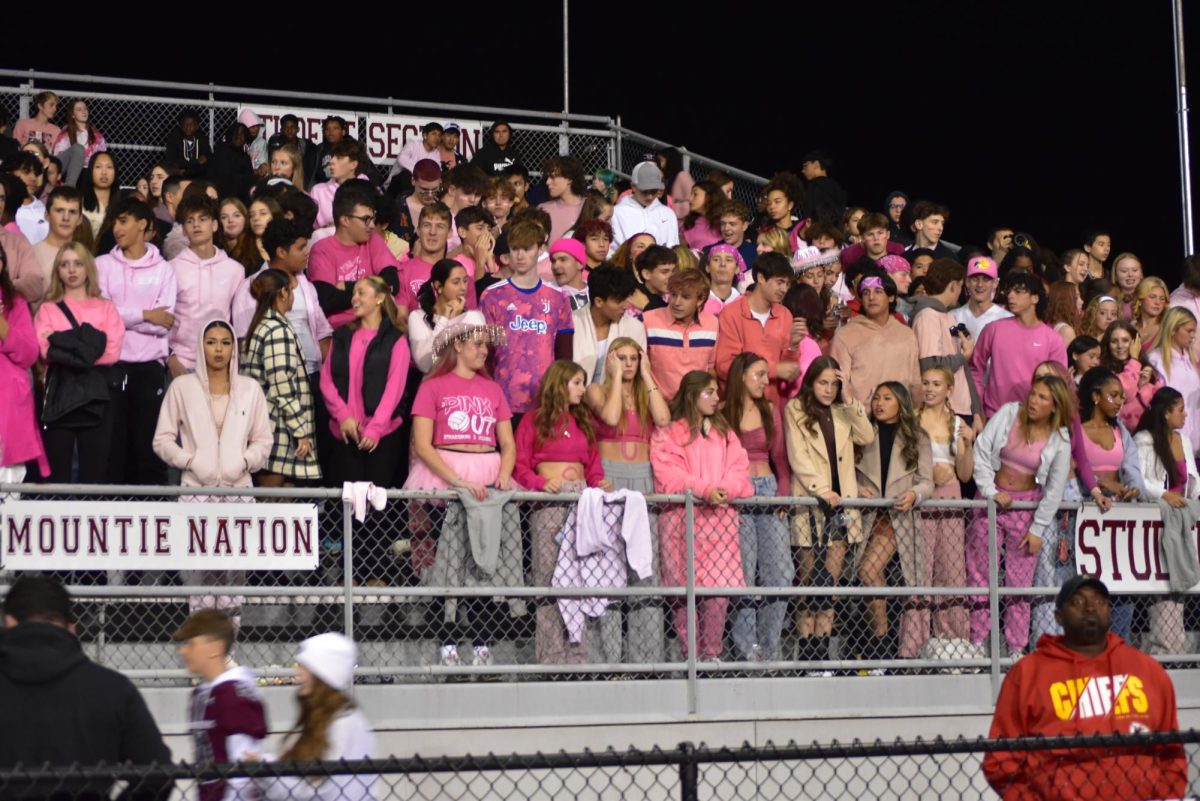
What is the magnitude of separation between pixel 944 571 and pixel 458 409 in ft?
9.16

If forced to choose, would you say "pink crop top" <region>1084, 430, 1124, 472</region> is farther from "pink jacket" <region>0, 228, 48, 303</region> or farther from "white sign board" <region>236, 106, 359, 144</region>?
"white sign board" <region>236, 106, 359, 144</region>

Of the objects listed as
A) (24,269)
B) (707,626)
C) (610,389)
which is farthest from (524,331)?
(24,269)

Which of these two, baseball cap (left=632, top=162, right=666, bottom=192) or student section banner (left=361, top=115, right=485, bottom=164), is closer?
baseball cap (left=632, top=162, right=666, bottom=192)

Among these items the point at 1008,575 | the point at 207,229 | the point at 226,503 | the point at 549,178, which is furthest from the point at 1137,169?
the point at 226,503

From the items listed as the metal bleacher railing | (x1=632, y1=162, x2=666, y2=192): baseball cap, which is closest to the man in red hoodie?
(x1=632, y1=162, x2=666, y2=192): baseball cap

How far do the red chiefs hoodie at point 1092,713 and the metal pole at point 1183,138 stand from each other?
34.2 feet

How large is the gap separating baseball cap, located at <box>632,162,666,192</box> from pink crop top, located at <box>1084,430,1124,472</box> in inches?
179

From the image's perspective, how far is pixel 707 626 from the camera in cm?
948

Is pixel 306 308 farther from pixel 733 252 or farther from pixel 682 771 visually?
pixel 682 771

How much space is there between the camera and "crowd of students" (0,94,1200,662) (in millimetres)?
9461

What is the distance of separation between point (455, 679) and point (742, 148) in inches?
626

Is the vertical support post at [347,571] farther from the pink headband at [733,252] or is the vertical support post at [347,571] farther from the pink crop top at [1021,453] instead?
the pink headband at [733,252]

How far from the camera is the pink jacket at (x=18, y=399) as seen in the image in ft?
29.9

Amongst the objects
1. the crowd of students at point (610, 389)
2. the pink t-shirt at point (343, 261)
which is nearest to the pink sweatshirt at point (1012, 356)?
the crowd of students at point (610, 389)
